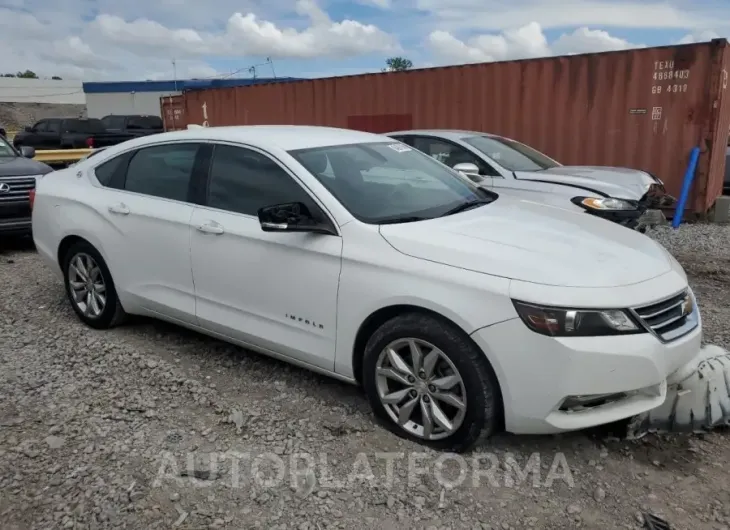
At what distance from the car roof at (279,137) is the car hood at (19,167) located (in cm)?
402

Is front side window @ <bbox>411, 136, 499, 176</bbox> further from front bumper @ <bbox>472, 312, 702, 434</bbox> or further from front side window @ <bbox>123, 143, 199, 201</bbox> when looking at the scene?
front bumper @ <bbox>472, 312, 702, 434</bbox>

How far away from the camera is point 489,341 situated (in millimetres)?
2842

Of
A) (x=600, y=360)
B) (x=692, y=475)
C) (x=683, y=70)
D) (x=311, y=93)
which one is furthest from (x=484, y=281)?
(x=311, y=93)

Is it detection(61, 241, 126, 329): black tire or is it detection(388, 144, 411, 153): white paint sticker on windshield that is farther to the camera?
detection(61, 241, 126, 329): black tire

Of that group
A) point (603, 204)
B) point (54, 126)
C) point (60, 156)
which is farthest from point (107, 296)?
point (54, 126)

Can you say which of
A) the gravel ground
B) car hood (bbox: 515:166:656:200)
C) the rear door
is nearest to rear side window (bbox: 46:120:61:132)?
car hood (bbox: 515:166:656:200)

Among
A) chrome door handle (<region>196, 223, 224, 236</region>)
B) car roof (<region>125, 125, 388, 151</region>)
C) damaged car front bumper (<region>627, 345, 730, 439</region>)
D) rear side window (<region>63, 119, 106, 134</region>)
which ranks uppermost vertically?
car roof (<region>125, 125, 388, 151</region>)

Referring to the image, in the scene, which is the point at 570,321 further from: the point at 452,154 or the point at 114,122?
the point at 114,122

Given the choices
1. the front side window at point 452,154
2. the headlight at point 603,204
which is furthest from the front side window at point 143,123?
the headlight at point 603,204

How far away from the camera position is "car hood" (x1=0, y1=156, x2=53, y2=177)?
25.1 feet

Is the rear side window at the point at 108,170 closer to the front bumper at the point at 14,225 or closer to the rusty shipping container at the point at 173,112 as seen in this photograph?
the front bumper at the point at 14,225

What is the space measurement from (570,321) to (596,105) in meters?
8.11

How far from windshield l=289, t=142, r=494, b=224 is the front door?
0.65 feet

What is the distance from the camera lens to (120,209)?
4.43 m
